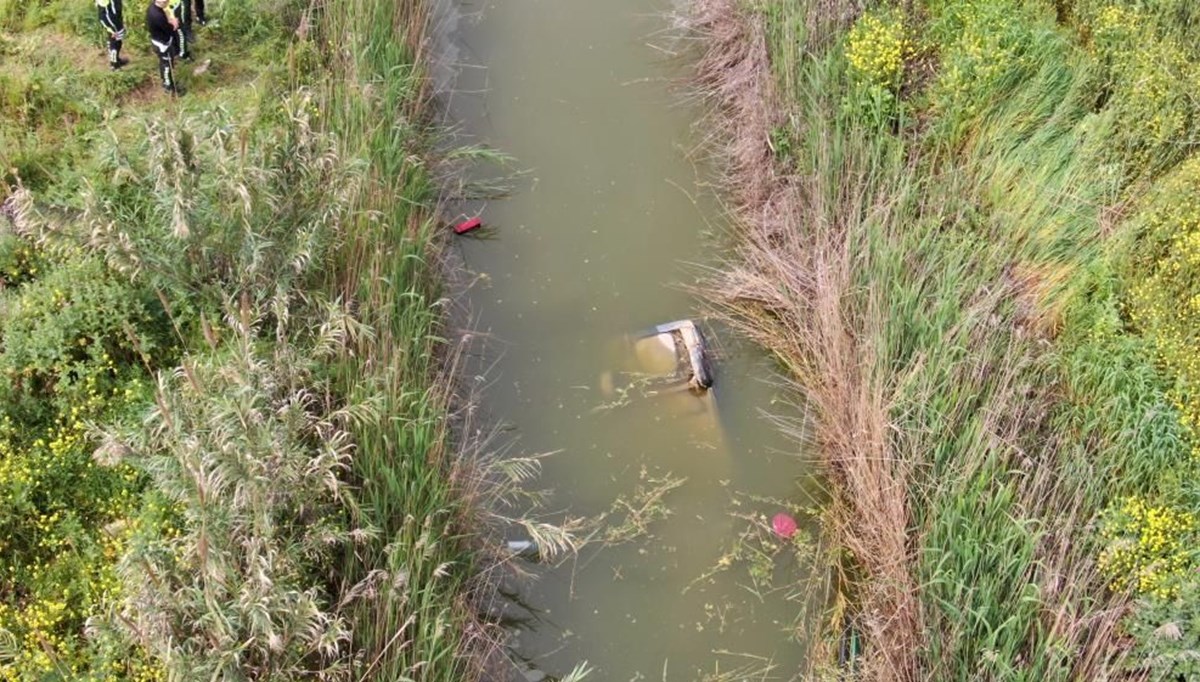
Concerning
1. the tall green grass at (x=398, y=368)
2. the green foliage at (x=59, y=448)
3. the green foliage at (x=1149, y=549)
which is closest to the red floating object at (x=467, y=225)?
the tall green grass at (x=398, y=368)

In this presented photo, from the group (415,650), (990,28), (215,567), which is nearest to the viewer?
(215,567)

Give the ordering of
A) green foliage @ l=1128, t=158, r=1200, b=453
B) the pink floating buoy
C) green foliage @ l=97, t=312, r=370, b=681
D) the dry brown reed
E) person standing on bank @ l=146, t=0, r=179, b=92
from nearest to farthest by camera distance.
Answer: green foliage @ l=97, t=312, r=370, b=681
the dry brown reed
green foliage @ l=1128, t=158, r=1200, b=453
the pink floating buoy
person standing on bank @ l=146, t=0, r=179, b=92

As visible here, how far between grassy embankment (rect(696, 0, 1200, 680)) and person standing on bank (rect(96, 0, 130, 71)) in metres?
3.71

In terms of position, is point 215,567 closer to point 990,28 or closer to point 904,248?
point 904,248

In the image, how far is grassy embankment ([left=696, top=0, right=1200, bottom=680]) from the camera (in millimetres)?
4555

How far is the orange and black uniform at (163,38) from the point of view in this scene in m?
6.11

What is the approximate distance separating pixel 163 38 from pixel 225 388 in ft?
9.45

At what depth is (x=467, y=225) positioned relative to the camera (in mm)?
6422

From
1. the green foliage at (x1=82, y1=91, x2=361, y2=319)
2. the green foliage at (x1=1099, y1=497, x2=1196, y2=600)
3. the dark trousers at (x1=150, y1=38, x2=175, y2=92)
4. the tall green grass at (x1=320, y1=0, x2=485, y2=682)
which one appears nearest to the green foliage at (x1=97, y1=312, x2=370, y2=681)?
the tall green grass at (x1=320, y1=0, x2=485, y2=682)

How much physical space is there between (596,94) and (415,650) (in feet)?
13.7

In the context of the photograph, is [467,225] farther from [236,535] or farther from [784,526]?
[236,535]

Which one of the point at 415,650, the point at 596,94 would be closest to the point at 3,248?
the point at 415,650

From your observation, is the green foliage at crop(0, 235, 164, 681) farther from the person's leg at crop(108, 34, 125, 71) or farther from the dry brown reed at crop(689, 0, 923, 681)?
the dry brown reed at crop(689, 0, 923, 681)

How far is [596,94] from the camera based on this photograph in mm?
7211
